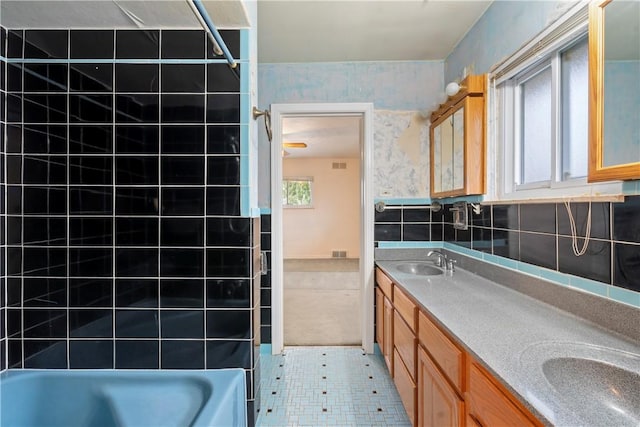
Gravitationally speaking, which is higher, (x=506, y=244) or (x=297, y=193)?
(x=297, y=193)

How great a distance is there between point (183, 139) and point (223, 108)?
0.81ft

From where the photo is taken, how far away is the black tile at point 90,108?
133cm

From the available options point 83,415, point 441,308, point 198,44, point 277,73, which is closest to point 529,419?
point 441,308

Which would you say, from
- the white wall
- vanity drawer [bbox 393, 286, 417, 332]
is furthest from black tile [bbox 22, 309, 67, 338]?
the white wall

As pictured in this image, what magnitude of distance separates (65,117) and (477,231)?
234 cm

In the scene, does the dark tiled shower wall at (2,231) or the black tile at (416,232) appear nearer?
the dark tiled shower wall at (2,231)

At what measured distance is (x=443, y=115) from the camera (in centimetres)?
201

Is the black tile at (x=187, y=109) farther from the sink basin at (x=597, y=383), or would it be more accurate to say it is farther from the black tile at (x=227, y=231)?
the sink basin at (x=597, y=383)

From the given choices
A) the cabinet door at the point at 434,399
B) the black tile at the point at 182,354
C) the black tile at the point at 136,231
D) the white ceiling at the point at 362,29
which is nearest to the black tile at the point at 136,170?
the black tile at the point at 136,231

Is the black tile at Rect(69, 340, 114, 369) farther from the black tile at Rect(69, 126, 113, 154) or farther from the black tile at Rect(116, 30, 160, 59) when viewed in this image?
the black tile at Rect(116, 30, 160, 59)

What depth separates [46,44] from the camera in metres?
1.33

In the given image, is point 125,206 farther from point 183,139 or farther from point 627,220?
point 627,220

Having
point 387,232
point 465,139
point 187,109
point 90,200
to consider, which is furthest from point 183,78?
point 387,232

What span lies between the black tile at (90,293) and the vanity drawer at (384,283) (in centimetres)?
154
